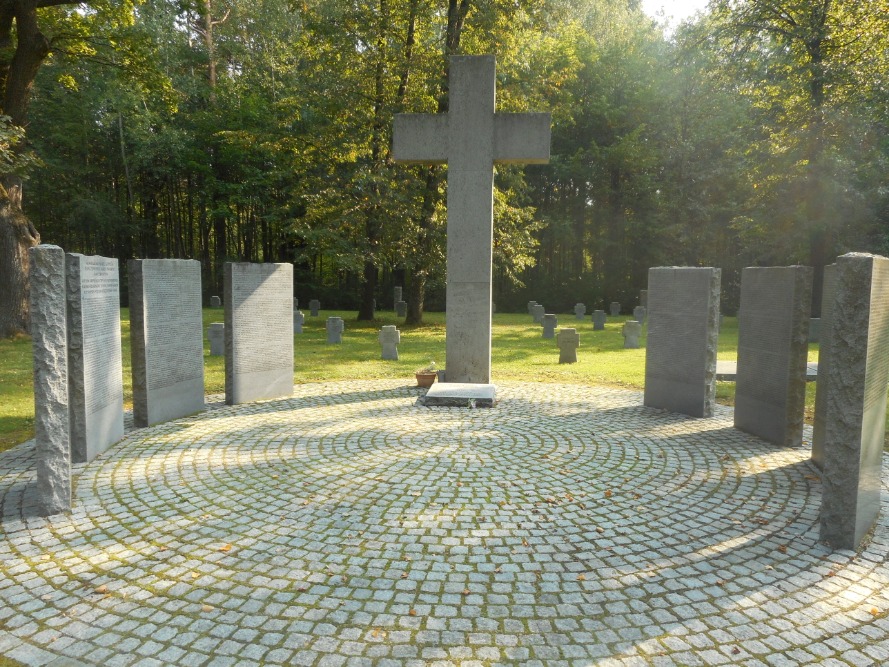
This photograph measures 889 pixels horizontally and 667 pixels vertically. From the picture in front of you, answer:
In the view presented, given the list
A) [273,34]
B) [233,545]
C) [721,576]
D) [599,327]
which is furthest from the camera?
[273,34]

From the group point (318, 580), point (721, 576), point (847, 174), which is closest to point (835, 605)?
point (721, 576)

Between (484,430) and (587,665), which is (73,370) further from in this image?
(587,665)

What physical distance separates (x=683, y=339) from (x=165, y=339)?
722 cm

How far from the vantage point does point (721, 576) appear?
3.79m

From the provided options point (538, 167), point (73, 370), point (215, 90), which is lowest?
point (73, 370)

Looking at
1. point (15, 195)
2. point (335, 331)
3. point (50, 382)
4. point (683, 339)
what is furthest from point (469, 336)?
point (15, 195)

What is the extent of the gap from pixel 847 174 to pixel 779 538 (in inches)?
883

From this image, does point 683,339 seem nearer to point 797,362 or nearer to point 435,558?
point 797,362

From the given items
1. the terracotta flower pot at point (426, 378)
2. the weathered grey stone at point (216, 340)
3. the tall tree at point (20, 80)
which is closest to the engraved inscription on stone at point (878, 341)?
the terracotta flower pot at point (426, 378)

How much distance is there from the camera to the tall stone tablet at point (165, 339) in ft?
23.7

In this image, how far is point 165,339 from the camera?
7.58m

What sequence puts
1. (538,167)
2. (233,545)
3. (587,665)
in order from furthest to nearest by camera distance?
(538,167)
(233,545)
(587,665)

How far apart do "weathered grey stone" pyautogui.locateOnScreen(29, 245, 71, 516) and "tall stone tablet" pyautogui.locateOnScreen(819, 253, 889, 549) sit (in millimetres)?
6003

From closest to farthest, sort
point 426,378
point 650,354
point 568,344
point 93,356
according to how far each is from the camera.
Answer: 1. point 93,356
2. point 650,354
3. point 426,378
4. point 568,344
